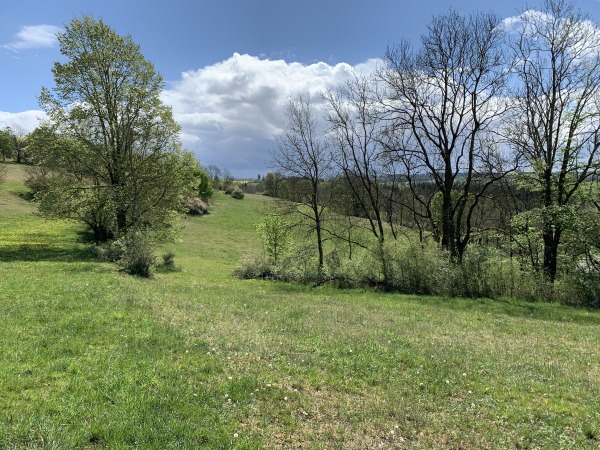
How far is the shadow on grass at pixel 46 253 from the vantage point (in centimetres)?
2420

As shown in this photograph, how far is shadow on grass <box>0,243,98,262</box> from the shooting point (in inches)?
953

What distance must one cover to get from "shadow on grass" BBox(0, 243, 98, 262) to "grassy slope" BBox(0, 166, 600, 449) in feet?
39.0

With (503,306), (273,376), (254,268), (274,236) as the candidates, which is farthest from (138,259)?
(503,306)

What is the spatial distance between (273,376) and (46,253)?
2643 centimetres

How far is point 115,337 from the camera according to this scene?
28.1 ft

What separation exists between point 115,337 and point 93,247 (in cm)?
2505

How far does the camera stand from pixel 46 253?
26.7 m

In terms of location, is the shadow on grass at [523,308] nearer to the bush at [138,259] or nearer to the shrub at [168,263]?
the bush at [138,259]

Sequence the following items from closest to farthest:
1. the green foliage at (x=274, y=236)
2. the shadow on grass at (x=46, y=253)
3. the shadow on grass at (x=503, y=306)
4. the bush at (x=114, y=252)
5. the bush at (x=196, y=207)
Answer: the shadow on grass at (x=503, y=306) < the shadow on grass at (x=46, y=253) < the bush at (x=114, y=252) < the green foliage at (x=274, y=236) < the bush at (x=196, y=207)

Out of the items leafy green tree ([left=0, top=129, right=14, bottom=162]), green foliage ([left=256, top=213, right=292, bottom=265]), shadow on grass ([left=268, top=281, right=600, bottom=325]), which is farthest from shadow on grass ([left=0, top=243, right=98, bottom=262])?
leafy green tree ([left=0, top=129, right=14, bottom=162])

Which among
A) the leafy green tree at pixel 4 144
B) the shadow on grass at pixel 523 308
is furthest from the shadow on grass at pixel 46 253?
the leafy green tree at pixel 4 144

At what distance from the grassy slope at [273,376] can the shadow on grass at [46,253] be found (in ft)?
39.0

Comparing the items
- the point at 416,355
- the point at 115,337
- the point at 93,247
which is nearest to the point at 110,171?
the point at 93,247

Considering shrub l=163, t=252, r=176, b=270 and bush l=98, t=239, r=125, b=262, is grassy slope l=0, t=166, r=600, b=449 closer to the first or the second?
bush l=98, t=239, r=125, b=262
